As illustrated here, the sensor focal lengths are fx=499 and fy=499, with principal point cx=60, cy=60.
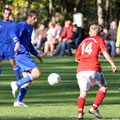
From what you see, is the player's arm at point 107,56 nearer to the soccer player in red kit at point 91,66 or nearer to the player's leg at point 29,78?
the soccer player in red kit at point 91,66

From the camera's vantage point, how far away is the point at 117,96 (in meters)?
12.1

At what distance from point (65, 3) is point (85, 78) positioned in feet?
136

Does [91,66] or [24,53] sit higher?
[91,66]

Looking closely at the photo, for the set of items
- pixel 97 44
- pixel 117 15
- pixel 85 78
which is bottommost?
pixel 117 15

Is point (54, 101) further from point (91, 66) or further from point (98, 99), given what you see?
point (91, 66)

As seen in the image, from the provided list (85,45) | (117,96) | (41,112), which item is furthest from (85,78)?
(117,96)

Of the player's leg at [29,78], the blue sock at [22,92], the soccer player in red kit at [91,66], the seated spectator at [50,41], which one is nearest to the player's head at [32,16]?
the player's leg at [29,78]

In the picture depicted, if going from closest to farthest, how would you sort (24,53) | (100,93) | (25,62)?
1. (100,93)
2. (25,62)
3. (24,53)

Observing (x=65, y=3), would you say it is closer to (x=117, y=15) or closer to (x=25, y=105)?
(x=117, y=15)

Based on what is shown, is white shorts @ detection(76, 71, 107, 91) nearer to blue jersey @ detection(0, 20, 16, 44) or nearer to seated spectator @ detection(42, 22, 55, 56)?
blue jersey @ detection(0, 20, 16, 44)

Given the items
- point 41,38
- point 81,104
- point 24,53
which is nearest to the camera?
point 81,104

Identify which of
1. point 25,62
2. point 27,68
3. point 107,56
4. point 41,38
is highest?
point 107,56

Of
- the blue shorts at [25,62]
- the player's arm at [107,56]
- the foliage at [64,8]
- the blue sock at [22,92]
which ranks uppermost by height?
the player's arm at [107,56]

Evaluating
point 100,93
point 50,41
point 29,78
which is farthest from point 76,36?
point 100,93
